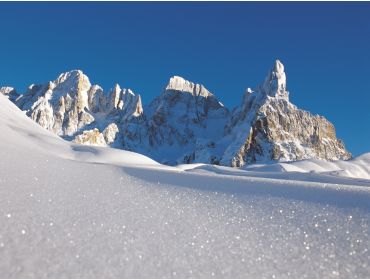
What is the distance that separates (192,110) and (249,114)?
168 ft

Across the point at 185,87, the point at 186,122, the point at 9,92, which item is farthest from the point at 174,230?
the point at 9,92

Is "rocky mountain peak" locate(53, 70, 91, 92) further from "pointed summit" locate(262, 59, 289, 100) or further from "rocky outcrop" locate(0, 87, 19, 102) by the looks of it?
"pointed summit" locate(262, 59, 289, 100)

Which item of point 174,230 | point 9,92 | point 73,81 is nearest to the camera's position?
point 174,230

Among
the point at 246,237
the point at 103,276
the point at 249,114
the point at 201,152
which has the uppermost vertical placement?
the point at 249,114

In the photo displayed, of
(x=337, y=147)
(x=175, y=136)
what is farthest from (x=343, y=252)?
(x=175, y=136)

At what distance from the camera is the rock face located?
4429 inches

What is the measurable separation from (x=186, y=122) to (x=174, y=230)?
181169 millimetres

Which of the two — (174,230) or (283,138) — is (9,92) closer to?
(283,138)

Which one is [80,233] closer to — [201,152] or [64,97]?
[201,152]

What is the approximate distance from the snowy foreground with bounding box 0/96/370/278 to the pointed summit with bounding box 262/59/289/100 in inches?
5186

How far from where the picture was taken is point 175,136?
177500 mm

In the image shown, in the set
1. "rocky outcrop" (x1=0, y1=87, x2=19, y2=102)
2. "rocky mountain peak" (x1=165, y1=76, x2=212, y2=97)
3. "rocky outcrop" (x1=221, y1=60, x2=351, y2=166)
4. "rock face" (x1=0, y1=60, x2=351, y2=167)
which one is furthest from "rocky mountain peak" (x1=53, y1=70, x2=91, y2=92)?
"rocky outcrop" (x1=221, y1=60, x2=351, y2=166)

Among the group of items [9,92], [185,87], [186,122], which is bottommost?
[186,122]

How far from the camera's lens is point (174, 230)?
9.80 ft
